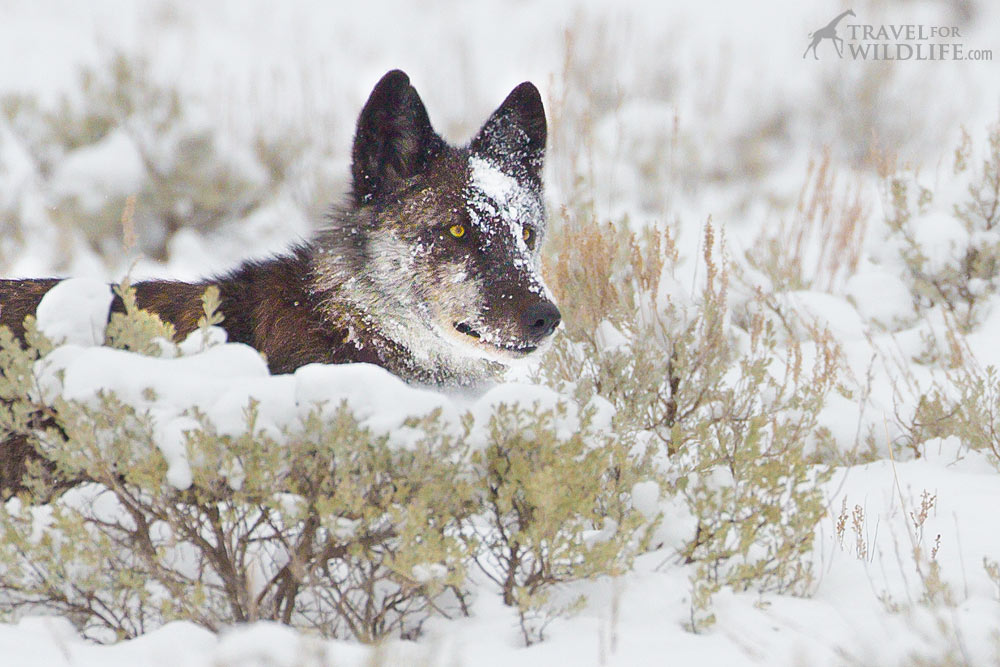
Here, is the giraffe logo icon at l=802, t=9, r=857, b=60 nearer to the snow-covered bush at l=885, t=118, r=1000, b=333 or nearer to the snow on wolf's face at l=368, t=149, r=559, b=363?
the snow-covered bush at l=885, t=118, r=1000, b=333

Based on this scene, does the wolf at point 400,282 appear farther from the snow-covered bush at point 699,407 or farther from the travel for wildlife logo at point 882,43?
the travel for wildlife logo at point 882,43

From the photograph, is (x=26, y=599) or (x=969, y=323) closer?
(x=26, y=599)

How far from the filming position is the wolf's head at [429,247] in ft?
10.7

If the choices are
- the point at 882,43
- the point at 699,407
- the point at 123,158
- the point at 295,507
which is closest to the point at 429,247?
the point at 699,407

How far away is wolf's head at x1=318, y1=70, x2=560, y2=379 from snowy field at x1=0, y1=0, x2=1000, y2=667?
1.09 ft

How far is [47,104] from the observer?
1025 centimetres

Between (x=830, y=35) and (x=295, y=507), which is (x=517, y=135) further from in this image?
(x=830, y=35)

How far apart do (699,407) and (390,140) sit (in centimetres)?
158

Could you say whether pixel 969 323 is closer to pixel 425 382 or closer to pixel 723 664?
pixel 425 382

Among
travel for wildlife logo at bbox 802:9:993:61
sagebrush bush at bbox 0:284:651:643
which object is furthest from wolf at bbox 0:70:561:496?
travel for wildlife logo at bbox 802:9:993:61

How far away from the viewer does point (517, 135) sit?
380 cm

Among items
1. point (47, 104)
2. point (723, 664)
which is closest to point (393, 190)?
point (723, 664)

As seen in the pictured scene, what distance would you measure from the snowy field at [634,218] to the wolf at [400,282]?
0.29 metres

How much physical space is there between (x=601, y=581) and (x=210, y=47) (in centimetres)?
1298
